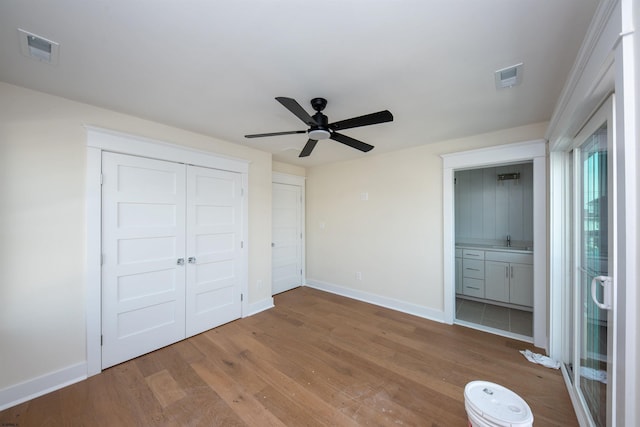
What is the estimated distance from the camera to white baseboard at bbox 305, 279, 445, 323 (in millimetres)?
3336

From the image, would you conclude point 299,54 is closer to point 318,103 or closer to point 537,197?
point 318,103

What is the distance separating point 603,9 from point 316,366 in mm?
2928

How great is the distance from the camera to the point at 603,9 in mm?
1029

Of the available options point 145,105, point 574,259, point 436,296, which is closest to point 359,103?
point 145,105

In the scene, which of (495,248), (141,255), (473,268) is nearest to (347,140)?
(141,255)

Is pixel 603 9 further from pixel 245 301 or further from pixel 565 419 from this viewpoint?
pixel 245 301

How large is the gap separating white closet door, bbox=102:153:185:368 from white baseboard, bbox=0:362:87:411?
0.19m

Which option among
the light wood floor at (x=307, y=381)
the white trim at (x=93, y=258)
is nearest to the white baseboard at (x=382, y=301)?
the light wood floor at (x=307, y=381)

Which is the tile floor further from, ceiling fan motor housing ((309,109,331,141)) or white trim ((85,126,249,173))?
white trim ((85,126,249,173))

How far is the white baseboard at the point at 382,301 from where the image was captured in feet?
10.9

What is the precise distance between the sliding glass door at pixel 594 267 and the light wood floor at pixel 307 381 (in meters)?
0.40

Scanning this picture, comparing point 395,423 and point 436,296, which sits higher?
point 436,296

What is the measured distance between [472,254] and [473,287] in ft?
1.77

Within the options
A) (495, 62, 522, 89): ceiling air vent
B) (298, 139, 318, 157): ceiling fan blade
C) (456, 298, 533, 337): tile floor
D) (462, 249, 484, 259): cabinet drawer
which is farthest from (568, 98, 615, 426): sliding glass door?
(462, 249, 484, 259): cabinet drawer
